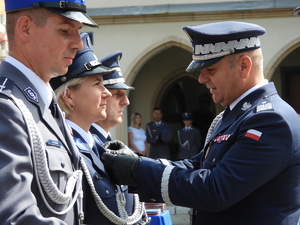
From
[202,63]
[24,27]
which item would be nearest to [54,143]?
[24,27]

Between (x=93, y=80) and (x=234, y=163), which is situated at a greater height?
(x=93, y=80)

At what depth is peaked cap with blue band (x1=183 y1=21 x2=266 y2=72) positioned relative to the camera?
270 cm

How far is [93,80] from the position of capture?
305 centimetres

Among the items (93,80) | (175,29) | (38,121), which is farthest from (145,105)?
(38,121)

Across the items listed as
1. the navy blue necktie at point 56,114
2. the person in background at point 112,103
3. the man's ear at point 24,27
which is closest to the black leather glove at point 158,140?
the person in background at point 112,103

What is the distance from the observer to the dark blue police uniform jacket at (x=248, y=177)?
2411mm

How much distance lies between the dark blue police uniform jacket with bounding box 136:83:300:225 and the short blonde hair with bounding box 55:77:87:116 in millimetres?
619

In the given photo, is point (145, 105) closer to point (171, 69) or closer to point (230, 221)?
point (171, 69)

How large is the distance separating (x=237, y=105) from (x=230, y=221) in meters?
0.60

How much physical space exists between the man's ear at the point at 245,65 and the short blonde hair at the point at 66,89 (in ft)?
2.91

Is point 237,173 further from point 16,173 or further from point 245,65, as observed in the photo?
point 16,173

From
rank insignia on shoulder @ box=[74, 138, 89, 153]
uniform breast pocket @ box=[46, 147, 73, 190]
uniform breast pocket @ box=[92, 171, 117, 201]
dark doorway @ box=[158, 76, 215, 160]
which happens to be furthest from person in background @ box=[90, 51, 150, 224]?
dark doorway @ box=[158, 76, 215, 160]

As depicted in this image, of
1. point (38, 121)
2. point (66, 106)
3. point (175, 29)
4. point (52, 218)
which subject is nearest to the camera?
point (52, 218)

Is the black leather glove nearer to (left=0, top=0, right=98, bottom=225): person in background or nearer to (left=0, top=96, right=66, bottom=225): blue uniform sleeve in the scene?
(left=0, top=0, right=98, bottom=225): person in background
